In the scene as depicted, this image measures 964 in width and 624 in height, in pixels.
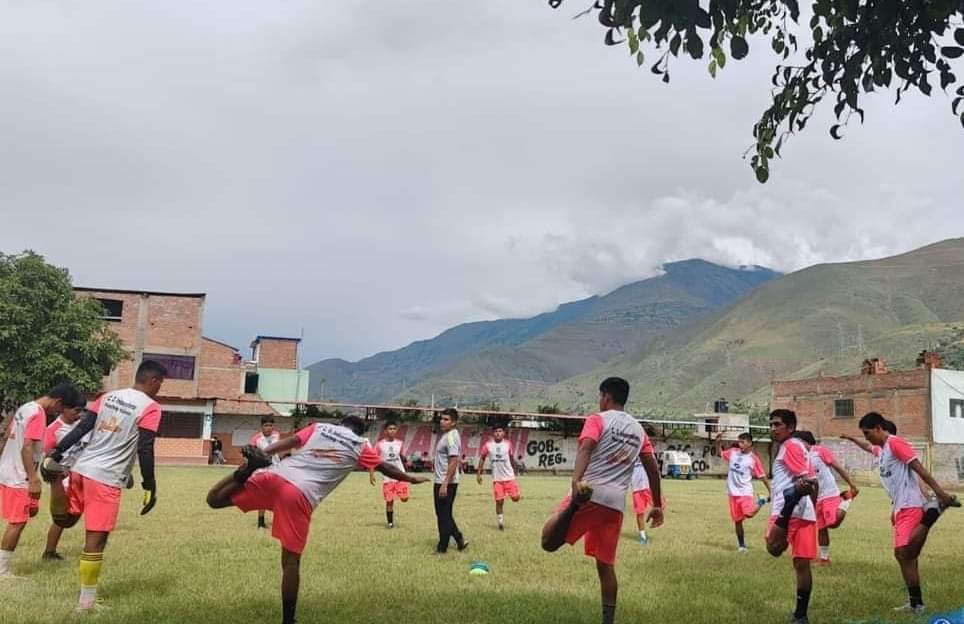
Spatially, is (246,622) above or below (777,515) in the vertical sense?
below

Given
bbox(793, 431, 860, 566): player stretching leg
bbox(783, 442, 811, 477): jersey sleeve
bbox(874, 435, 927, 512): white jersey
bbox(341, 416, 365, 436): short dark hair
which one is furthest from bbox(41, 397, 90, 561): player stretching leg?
bbox(793, 431, 860, 566): player stretching leg

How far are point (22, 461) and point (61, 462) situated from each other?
144cm

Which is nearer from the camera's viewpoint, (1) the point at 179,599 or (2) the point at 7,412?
(1) the point at 179,599

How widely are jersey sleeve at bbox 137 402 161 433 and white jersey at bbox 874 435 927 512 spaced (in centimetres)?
764

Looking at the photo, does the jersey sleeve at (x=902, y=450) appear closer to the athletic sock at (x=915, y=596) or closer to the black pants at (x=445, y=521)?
the athletic sock at (x=915, y=596)

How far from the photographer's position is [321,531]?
14.8 metres

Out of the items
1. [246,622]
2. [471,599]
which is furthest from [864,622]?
[246,622]

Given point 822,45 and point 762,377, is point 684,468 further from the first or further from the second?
point 762,377

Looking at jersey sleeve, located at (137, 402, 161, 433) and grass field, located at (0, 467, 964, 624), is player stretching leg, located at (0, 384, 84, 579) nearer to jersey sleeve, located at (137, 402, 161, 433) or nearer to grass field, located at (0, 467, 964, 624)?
grass field, located at (0, 467, 964, 624)

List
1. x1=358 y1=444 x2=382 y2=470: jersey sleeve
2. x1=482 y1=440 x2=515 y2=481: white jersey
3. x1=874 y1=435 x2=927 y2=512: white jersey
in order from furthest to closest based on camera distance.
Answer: x1=482 y1=440 x2=515 y2=481: white jersey
x1=874 y1=435 x2=927 y2=512: white jersey
x1=358 y1=444 x2=382 y2=470: jersey sleeve

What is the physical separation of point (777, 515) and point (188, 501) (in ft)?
52.5

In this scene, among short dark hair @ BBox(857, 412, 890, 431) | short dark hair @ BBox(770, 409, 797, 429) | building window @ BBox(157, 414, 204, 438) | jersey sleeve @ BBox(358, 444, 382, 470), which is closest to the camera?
jersey sleeve @ BBox(358, 444, 382, 470)

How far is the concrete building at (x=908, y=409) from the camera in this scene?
47.7 metres

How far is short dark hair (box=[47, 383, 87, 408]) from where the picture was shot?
9.31 metres
